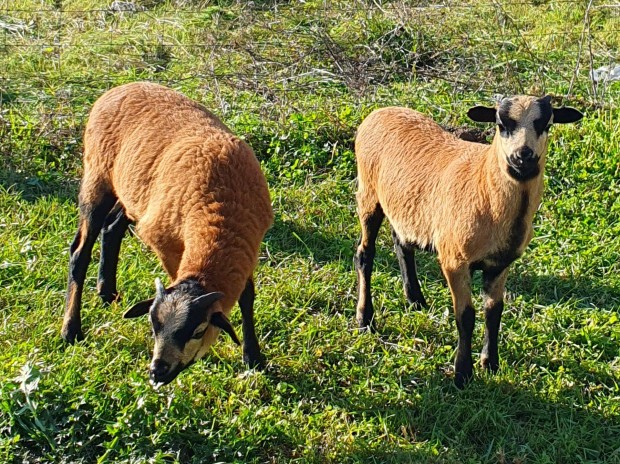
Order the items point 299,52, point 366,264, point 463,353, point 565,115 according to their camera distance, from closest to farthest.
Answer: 1. point 565,115
2. point 463,353
3. point 366,264
4. point 299,52

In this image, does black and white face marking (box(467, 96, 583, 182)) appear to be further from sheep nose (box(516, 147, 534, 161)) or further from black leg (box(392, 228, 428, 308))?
black leg (box(392, 228, 428, 308))

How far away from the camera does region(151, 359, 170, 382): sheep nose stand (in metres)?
4.07

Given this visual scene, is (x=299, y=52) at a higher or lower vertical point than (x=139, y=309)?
higher

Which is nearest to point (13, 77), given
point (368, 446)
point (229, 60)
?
point (229, 60)

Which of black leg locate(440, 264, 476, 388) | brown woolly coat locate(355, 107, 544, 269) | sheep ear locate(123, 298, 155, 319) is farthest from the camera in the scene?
black leg locate(440, 264, 476, 388)

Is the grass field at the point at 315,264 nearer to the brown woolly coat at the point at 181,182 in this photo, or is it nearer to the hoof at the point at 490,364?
the hoof at the point at 490,364

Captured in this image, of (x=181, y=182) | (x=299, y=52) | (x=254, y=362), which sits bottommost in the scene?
(x=254, y=362)

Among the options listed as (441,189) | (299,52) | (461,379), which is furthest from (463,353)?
(299,52)

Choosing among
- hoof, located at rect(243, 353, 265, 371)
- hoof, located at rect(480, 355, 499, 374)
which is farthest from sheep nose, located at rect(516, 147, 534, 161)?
hoof, located at rect(243, 353, 265, 371)

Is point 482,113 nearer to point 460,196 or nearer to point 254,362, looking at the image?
point 460,196

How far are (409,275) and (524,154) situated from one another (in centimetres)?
166

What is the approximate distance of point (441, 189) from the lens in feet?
16.5

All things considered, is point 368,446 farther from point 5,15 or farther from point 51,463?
point 5,15

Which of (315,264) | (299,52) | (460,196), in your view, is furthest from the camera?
(299,52)
